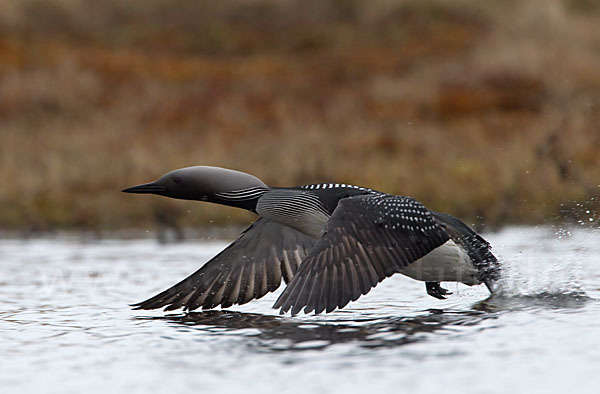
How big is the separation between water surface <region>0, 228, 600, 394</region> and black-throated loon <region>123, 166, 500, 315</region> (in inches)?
7.2

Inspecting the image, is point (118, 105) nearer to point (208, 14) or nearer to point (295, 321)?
point (208, 14)

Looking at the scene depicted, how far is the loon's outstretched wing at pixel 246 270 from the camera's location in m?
6.00

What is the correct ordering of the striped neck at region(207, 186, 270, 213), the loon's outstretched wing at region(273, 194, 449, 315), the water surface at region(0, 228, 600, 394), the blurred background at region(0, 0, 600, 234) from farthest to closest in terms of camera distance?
the blurred background at region(0, 0, 600, 234), the striped neck at region(207, 186, 270, 213), the loon's outstretched wing at region(273, 194, 449, 315), the water surface at region(0, 228, 600, 394)

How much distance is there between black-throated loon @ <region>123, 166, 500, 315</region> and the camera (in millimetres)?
5086

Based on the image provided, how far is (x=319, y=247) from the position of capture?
17.0 feet

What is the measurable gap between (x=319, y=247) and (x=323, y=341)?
0.59m

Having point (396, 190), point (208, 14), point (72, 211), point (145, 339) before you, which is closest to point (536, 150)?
point (396, 190)

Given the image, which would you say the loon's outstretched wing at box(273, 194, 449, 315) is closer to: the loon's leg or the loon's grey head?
the loon's leg

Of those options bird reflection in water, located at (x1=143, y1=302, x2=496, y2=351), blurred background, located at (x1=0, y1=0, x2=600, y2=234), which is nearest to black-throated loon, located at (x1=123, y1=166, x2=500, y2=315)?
bird reflection in water, located at (x1=143, y1=302, x2=496, y2=351)

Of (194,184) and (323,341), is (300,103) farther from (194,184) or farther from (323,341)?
(323,341)

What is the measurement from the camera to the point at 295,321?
5379 millimetres

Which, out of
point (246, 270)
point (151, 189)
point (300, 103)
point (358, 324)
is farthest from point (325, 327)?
point (300, 103)

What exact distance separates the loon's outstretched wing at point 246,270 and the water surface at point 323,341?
13cm

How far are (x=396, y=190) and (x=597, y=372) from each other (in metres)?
7.96
